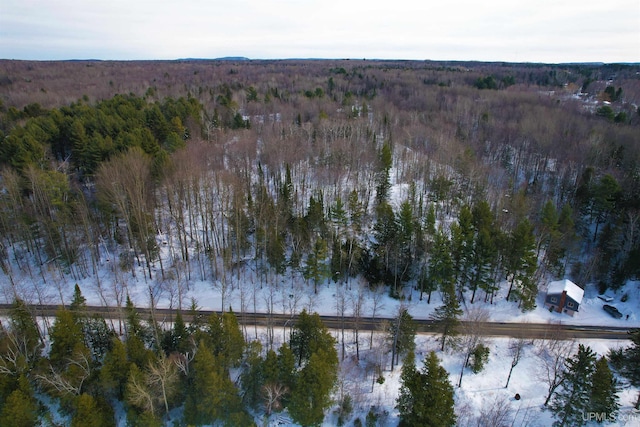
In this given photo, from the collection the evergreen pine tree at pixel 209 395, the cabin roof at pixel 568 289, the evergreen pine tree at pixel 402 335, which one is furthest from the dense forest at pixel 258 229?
the evergreen pine tree at pixel 402 335

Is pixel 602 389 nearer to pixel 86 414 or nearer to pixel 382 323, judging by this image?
pixel 382 323

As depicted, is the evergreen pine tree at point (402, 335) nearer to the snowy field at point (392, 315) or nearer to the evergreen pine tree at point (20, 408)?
the snowy field at point (392, 315)

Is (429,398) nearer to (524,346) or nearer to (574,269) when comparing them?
(524,346)

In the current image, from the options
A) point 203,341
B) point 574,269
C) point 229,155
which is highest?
point 229,155

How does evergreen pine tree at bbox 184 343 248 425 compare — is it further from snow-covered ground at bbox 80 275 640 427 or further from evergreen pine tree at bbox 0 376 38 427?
evergreen pine tree at bbox 0 376 38 427

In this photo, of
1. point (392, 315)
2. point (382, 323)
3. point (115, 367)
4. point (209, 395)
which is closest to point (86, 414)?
point (115, 367)

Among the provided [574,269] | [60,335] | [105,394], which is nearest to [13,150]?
[60,335]

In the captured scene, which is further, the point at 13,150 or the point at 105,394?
the point at 13,150

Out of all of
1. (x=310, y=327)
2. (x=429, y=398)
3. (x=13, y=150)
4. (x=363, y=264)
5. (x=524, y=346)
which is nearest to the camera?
(x=429, y=398)
